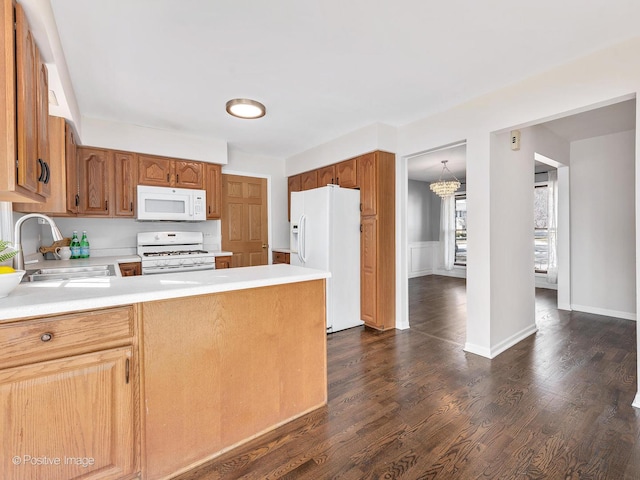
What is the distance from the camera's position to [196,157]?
4.09 m

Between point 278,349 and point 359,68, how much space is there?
7.05ft

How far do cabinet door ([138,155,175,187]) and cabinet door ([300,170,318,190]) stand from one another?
1.85m

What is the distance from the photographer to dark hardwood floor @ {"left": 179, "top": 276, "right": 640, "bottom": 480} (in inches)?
60.6

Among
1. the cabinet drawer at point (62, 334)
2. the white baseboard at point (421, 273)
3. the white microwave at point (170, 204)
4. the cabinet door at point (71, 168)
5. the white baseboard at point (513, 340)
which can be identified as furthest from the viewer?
the white baseboard at point (421, 273)

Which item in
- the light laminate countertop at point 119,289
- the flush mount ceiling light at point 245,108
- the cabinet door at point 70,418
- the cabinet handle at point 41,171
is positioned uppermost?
the flush mount ceiling light at point 245,108

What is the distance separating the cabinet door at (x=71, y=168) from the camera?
109 inches

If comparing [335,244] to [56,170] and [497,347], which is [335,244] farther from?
[56,170]

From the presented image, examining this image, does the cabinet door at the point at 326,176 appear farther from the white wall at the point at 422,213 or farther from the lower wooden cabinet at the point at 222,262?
the white wall at the point at 422,213

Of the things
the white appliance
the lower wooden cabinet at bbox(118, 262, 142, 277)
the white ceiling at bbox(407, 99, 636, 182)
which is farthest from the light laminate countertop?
the white ceiling at bbox(407, 99, 636, 182)

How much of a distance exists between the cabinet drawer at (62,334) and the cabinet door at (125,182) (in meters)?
2.89

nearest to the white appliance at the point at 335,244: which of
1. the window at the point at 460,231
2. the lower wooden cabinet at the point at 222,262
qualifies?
the lower wooden cabinet at the point at 222,262

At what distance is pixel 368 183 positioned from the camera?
12.0 feet

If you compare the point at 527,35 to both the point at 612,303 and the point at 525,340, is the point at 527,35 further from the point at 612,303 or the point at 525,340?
the point at 612,303

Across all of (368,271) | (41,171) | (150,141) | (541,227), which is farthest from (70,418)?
(541,227)
